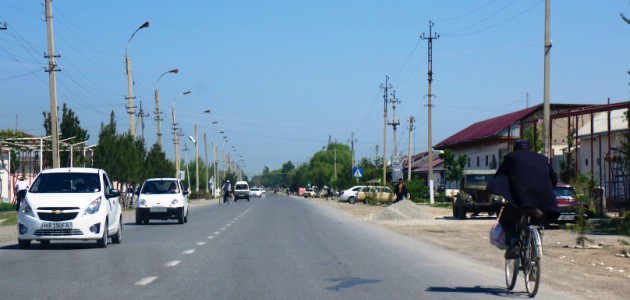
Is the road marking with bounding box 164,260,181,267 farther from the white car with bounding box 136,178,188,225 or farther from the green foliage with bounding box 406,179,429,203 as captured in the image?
the green foliage with bounding box 406,179,429,203

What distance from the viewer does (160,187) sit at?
32.6 metres

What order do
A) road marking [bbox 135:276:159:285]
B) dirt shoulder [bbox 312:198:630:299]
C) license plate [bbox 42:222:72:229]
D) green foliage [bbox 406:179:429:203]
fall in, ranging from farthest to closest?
green foliage [bbox 406:179:429:203] → license plate [bbox 42:222:72:229] → dirt shoulder [bbox 312:198:630:299] → road marking [bbox 135:276:159:285]

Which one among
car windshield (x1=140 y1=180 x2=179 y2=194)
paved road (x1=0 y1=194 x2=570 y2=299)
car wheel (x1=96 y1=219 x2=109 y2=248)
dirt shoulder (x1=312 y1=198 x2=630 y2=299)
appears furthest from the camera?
car windshield (x1=140 y1=180 x2=179 y2=194)

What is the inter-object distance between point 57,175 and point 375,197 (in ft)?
165

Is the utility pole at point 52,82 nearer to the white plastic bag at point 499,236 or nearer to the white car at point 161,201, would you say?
the white car at point 161,201

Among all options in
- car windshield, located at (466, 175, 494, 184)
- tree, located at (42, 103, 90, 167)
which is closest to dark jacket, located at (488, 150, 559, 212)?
car windshield, located at (466, 175, 494, 184)

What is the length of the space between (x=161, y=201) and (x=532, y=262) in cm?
2310

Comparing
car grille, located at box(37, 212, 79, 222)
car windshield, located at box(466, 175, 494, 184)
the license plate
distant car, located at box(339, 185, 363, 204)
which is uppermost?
car windshield, located at box(466, 175, 494, 184)

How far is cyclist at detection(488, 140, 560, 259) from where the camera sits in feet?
34.4

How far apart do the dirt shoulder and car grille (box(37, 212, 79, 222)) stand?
820cm

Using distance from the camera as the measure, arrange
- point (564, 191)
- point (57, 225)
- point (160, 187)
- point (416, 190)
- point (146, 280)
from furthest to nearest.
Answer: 1. point (416, 190)
2. point (160, 187)
3. point (564, 191)
4. point (57, 225)
5. point (146, 280)

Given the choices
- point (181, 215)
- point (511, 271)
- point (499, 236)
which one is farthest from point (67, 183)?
point (181, 215)

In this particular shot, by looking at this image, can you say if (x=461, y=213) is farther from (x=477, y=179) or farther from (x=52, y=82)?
(x=52, y=82)

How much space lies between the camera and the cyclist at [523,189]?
1048cm
